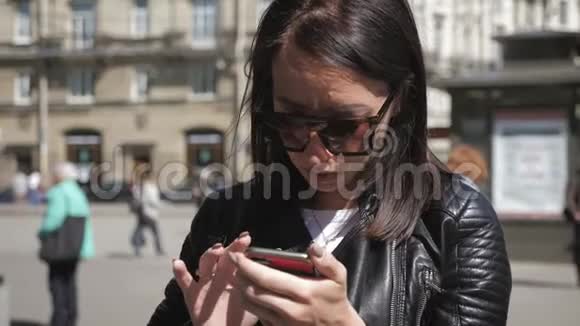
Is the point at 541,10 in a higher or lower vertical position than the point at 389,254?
higher

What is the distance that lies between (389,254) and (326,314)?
25 cm

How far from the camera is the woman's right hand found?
51.6 inches

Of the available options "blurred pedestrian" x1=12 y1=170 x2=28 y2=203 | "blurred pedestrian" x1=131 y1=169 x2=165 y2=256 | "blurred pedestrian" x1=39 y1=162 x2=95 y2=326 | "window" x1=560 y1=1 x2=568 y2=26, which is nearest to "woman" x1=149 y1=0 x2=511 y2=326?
"blurred pedestrian" x1=39 y1=162 x2=95 y2=326

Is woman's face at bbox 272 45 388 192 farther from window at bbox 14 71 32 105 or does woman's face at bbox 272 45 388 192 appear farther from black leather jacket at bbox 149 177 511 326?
window at bbox 14 71 32 105

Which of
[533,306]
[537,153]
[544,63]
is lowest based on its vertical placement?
[533,306]

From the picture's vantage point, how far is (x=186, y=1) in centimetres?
3581

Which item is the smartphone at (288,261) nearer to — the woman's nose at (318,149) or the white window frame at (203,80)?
the woman's nose at (318,149)

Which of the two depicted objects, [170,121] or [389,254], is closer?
[389,254]

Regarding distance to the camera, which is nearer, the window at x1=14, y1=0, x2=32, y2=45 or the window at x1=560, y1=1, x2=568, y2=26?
the window at x1=560, y1=1, x2=568, y2=26

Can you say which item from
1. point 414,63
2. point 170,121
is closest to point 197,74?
point 170,121

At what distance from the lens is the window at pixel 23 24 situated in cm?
3866

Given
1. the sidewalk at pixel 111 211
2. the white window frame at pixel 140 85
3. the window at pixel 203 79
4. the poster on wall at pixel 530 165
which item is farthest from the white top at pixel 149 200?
the white window frame at pixel 140 85

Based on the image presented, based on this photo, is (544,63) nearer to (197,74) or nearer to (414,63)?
(414,63)

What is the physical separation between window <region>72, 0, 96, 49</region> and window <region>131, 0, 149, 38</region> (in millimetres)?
1868
